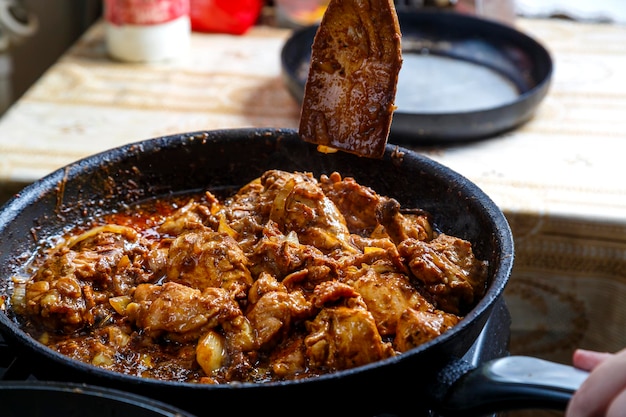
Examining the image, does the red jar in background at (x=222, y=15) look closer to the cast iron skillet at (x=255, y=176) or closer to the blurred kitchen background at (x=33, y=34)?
the blurred kitchen background at (x=33, y=34)

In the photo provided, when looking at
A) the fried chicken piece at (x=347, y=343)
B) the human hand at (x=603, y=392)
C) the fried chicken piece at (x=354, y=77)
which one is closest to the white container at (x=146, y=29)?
the fried chicken piece at (x=354, y=77)

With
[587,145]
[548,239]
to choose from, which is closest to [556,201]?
[548,239]

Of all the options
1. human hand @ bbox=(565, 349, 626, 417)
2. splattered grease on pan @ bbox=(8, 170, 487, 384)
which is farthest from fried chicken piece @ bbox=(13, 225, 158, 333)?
human hand @ bbox=(565, 349, 626, 417)

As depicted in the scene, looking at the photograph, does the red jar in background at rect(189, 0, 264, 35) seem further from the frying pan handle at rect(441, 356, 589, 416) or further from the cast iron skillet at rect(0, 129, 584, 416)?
the frying pan handle at rect(441, 356, 589, 416)

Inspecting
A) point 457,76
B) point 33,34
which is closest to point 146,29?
point 33,34

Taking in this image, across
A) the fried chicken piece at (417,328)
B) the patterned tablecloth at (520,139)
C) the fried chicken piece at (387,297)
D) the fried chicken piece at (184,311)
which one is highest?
the fried chicken piece at (417,328)

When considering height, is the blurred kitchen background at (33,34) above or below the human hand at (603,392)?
below
